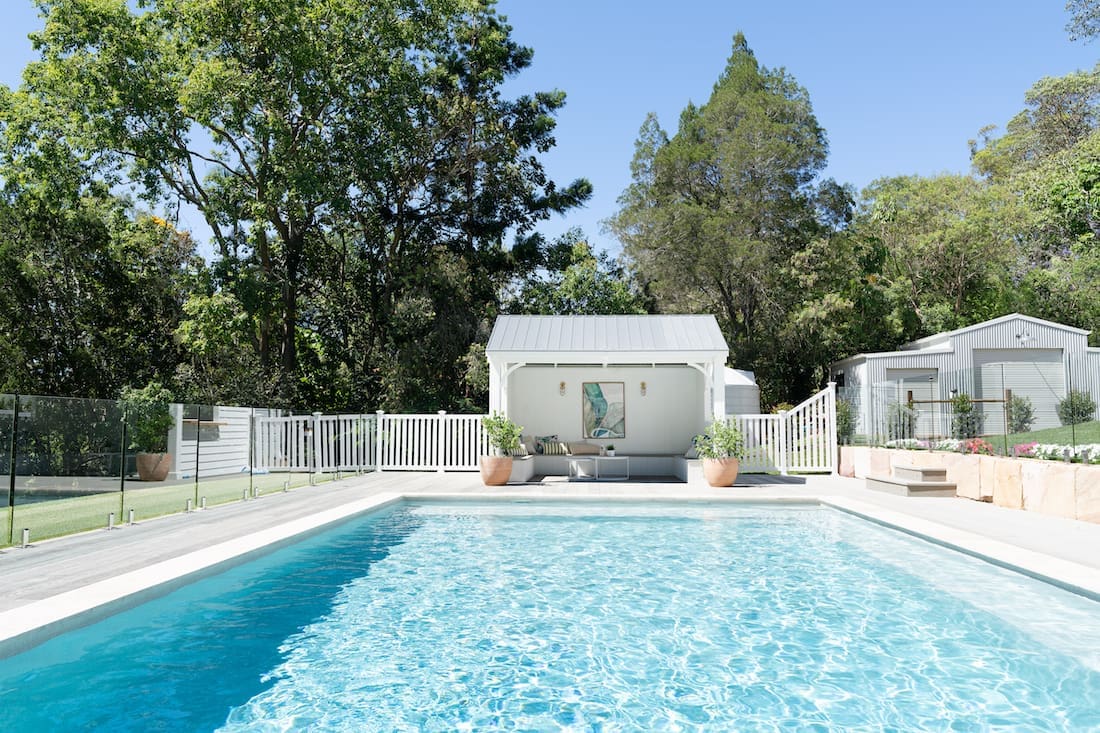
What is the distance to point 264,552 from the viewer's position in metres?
6.67

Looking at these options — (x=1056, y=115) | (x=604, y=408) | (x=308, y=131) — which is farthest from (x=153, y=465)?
A: (x=1056, y=115)

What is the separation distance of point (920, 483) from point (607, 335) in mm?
5815

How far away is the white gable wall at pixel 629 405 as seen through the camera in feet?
51.1

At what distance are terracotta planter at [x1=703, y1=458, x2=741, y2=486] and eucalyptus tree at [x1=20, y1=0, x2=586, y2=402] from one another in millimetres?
11438

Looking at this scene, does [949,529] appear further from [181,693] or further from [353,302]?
[353,302]

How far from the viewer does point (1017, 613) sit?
16.4 ft

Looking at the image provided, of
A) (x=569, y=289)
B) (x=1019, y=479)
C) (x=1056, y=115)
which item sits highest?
(x=1056, y=115)

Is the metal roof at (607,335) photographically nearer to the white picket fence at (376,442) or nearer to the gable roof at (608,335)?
the gable roof at (608,335)

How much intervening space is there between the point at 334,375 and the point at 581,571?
1696 centimetres

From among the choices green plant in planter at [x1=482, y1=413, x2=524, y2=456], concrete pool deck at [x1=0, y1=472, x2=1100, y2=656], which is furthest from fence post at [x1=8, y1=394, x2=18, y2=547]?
green plant in planter at [x1=482, y1=413, x2=524, y2=456]

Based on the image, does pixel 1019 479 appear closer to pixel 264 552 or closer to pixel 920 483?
pixel 920 483

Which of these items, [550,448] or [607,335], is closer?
[607,335]

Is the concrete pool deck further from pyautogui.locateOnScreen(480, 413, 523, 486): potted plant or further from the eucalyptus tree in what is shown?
the eucalyptus tree

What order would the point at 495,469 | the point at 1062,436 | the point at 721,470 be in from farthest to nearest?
the point at 495,469, the point at 721,470, the point at 1062,436
